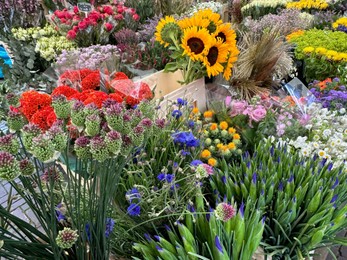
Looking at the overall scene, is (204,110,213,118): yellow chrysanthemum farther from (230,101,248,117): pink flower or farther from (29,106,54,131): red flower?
(29,106,54,131): red flower

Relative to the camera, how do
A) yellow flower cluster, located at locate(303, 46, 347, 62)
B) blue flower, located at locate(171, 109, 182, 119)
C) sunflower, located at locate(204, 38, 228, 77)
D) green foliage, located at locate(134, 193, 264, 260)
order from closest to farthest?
green foliage, located at locate(134, 193, 264, 260) → blue flower, located at locate(171, 109, 182, 119) → sunflower, located at locate(204, 38, 228, 77) → yellow flower cluster, located at locate(303, 46, 347, 62)

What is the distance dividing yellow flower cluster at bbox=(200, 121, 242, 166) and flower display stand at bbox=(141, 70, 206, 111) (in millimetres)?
316

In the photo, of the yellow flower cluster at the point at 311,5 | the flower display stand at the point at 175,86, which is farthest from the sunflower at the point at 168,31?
the yellow flower cluster at the point at 311,5

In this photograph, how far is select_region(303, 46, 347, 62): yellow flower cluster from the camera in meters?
2.70

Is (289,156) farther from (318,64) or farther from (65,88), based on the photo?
(318,64)

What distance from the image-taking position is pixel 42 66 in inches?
124

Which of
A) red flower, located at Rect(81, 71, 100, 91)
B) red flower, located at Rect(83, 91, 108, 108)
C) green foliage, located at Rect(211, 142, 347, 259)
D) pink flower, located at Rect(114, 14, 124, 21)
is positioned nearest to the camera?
green foliage, located at Rect(211, 142, 347, 259)

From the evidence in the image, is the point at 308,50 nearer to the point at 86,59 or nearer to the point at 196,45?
the point at 196,45

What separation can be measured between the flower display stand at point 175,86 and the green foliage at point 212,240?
1002 mm

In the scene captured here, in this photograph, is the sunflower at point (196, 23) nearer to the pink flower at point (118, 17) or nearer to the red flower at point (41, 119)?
the red flower at point (41, 119)

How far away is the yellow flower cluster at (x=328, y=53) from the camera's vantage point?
2.70 meters

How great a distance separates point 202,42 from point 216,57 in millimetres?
138

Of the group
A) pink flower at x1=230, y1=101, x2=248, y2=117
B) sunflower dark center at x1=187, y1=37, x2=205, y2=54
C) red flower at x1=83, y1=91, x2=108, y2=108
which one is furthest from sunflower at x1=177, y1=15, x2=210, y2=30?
red flower at x1=83, y1=91, x2=108, y2=108

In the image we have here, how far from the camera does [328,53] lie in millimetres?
2703
